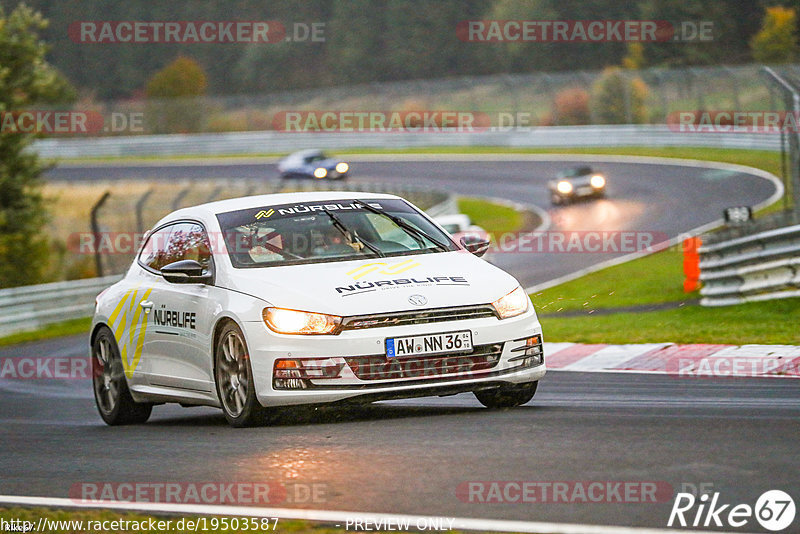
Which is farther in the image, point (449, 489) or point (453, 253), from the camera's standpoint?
point (453, 253)

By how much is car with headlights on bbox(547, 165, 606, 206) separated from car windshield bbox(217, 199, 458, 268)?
31620 mm

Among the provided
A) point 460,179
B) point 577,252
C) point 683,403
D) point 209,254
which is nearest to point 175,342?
point 209,254

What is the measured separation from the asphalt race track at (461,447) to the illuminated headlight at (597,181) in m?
30.1

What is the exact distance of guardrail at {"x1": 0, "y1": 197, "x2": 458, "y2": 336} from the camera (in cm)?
2422

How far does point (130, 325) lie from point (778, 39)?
64.6 metres

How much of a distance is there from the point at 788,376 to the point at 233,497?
16.2 feet

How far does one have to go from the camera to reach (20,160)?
99.0ft

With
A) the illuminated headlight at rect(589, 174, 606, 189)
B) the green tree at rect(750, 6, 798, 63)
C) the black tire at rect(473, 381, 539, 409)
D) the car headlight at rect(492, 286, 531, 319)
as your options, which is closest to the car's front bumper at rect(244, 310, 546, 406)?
the car headlight at rect(492, 286, 531, 319)

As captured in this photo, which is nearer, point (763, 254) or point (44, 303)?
point (763, 254)

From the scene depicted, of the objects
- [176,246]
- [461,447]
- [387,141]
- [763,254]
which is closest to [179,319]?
[176,246]

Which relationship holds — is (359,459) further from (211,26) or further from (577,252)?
(211,26)

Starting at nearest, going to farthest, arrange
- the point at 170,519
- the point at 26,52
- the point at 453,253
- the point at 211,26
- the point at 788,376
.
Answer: the point at 170,519 < the point at 453,253 < the point at 788,376 < the point at 26,52 < the point at 211,26

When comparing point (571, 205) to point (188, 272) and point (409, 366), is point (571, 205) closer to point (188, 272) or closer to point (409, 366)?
point (188, 272)

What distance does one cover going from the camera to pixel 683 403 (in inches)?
322
